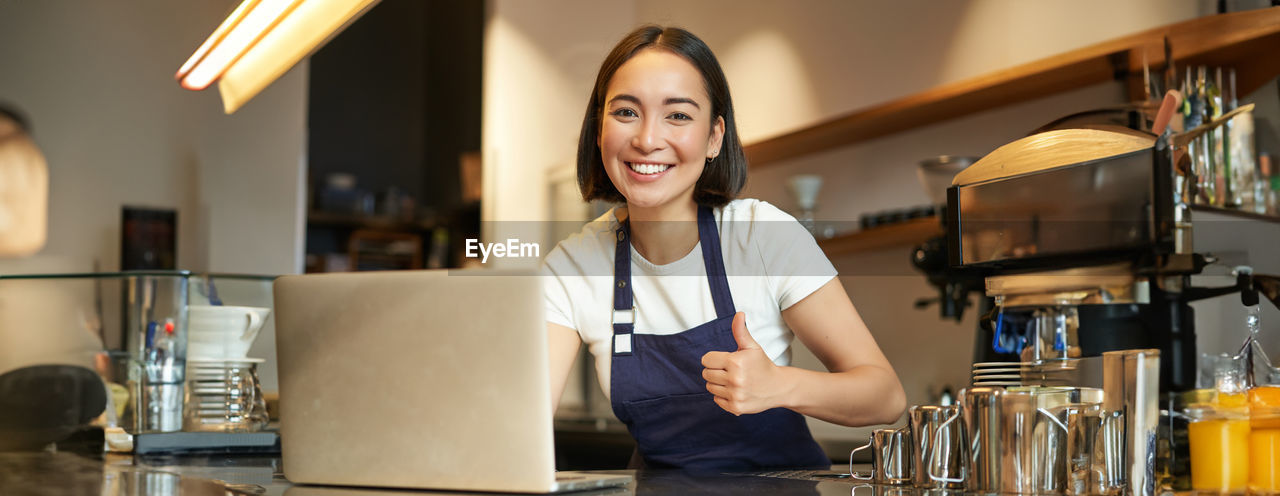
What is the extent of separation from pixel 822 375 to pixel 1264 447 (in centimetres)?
45

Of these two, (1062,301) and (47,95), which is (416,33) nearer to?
(47,95)

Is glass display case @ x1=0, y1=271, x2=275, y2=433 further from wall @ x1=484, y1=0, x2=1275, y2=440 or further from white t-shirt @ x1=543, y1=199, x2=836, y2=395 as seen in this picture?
wall @ x1=484, y1=0, x2=1275, y2=440

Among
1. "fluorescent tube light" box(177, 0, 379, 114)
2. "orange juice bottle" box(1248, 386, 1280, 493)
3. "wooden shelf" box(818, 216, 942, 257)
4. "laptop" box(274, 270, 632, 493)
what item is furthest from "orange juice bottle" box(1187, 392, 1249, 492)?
"wooden shelf" box(818, 216, 942, 257)

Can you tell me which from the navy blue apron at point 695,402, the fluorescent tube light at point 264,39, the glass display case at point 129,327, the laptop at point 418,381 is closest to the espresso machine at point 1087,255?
the navy blue apron at point 695,402

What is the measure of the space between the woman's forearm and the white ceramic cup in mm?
946

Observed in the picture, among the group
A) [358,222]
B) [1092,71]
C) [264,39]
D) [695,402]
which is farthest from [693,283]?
[358,222]

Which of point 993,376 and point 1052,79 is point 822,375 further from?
point 1052,79

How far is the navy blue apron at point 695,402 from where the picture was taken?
1446mm

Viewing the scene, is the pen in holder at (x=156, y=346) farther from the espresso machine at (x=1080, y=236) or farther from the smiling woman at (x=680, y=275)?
the espresso machine at (x=1080, y=236)

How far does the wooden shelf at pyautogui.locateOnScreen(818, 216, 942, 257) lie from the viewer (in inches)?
115

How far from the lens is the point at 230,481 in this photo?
1186 mm

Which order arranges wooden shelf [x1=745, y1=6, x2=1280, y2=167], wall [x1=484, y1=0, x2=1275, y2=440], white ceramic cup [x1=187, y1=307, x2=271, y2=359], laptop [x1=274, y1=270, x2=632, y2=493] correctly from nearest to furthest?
laptop [x1=274, y1=270, x2=632, y2=493] < white ceramic cup [x1=187, y1=307, x2=271, y2=359] < wooden shelf [x1=745, y1=6, x2=1280, y2=167] < wall [x1=484, y1=0, x2=1275, y2=440]

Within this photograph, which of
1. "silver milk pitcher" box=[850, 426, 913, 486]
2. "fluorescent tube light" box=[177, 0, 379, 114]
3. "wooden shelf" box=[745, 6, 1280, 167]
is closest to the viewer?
"silver milk pitcher" box=[850, 426, 913, 486]

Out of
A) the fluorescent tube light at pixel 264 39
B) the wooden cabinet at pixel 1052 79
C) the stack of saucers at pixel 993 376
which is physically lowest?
the stack of saucers at pixel 993 376
